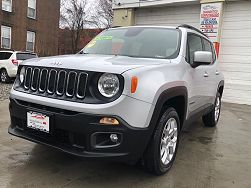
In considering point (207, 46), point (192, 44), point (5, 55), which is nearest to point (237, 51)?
point (207, 46)

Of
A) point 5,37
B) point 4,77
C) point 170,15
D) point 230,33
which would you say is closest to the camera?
point 230,33

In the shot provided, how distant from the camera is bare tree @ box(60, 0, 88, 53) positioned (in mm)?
41438

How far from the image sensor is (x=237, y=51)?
36.1 feet

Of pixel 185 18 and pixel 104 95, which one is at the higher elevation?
pixel 185 18

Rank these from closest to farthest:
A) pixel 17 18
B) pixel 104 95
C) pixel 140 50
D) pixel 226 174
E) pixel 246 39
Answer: pixel 104 95 → pixel 226 174 → pixel 140 50 → pixel 246 39 → pixel 17 18

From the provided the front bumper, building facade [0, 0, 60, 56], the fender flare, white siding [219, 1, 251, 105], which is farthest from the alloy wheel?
building facade [0, 0, 60, 56]

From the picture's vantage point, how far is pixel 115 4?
13891 millimetres

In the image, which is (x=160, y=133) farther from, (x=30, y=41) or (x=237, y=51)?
(x=30, y=41)

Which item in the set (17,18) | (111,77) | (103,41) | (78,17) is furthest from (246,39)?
(78,17)

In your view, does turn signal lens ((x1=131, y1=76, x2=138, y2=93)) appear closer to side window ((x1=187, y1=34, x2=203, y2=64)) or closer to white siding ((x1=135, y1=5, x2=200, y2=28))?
side window ((x1=187, y1=34, x2=203, y2=64))

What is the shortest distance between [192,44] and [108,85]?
2159 millimetres

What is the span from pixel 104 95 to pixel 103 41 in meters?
1.92

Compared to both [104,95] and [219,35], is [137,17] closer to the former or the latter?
[219,35]

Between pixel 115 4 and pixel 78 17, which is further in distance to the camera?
pixel 78 17
